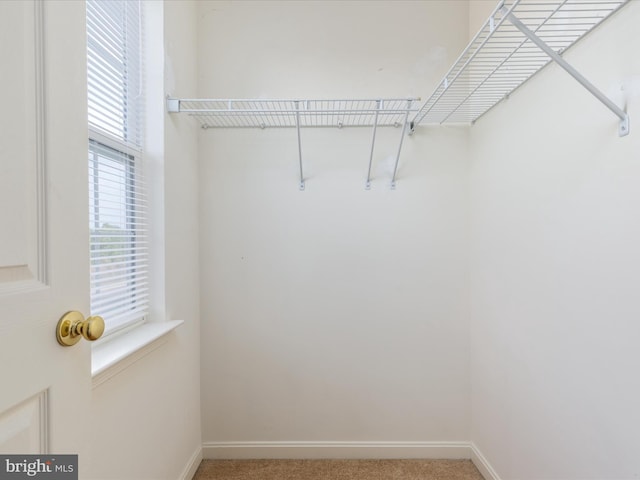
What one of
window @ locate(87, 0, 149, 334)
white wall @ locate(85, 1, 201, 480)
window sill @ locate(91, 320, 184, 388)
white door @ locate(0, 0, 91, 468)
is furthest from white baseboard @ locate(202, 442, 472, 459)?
white door @ locate(0, 0, 91, 468)

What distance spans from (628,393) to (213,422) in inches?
70.4

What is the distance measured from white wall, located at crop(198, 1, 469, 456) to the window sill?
47 cm

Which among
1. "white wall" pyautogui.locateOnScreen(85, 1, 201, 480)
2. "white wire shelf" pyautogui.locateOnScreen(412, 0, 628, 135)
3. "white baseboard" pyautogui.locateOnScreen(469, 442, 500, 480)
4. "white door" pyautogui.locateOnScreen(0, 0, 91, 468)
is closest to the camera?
"white door" pyautogui.locateOnScreen(0, 0, 91, 468)

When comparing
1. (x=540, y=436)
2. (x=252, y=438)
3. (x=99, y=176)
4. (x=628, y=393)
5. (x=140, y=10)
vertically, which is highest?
(x=140, y=10)

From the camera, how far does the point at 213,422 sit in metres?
1.71

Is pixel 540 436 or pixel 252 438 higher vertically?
Answer: pixel 540 436

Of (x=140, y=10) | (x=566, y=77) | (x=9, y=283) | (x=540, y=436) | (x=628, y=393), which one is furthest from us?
(x=140, y=10)

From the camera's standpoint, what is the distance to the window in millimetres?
1039

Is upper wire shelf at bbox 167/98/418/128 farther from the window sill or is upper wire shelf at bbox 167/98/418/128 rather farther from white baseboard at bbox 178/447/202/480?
white baseboard at bbox 178/447/202/480

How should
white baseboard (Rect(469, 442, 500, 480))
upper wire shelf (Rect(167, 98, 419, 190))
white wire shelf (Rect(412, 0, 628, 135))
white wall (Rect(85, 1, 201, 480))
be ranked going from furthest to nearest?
1. upper wire shelf (Rect(167, 98, 419, 190))
2. white baseboard (Rect(469, 442, 500, 480))
3. white wall (Rect(85, 1, 201, 480))
4. white wire shelf (Rect(412, 0, 628, 135))

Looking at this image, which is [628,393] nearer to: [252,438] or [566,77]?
[566,77]

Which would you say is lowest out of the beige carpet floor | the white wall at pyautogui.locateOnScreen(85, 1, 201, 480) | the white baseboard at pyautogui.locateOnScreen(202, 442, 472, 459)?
the beige carpet floor

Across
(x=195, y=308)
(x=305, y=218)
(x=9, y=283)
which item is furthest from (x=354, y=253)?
(x=9, y=283)

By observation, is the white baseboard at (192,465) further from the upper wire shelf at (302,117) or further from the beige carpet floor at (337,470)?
the upper wire shelf at (302,117)
